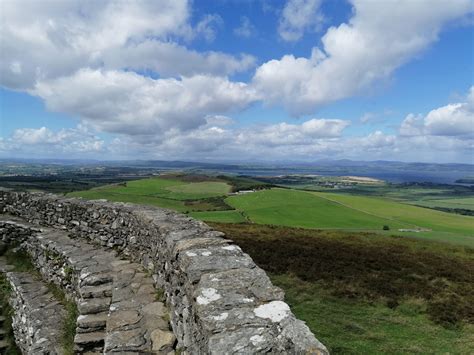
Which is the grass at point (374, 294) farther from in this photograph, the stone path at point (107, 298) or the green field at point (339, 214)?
the green field at point (339, 214)

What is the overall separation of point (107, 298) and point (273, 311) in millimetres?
4669

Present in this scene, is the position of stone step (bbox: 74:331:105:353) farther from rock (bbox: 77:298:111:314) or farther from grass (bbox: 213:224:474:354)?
grass (bbox: 213:224:474:354)

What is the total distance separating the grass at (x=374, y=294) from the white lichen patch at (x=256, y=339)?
6076 millimetres

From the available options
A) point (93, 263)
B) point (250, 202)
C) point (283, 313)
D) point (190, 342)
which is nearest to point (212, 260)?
point (190, 342)

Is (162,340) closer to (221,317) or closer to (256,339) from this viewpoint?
(221,317)

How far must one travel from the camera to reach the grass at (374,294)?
9.43 metres

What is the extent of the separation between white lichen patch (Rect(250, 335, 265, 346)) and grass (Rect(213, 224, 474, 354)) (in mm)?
6076

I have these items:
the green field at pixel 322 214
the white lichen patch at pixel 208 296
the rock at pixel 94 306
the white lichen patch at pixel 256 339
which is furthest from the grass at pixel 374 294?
the green field at pixel 322 214

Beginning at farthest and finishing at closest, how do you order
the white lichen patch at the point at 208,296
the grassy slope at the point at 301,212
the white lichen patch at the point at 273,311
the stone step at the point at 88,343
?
the grassy slope at the point at 301,212, the stone step at the point at 88,343, the white lichen patch at the point at 208,296, the white lichen patch at the point at 273,311

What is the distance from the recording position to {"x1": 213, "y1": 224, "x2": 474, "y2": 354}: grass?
9.43 meters

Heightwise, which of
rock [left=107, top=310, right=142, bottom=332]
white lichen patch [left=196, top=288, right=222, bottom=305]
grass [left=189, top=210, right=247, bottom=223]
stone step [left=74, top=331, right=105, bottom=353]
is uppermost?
white lichen patch [left=196, top=288, right=222, bottom=305]

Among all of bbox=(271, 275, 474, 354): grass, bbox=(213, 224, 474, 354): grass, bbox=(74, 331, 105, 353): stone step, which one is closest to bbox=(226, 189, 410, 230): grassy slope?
bbox=(213, 224, 474, 354): grass

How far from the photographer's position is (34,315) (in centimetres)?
835

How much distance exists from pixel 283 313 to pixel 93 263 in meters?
6.51
